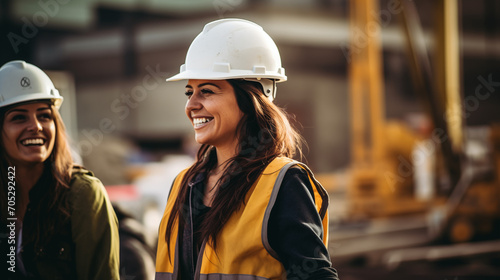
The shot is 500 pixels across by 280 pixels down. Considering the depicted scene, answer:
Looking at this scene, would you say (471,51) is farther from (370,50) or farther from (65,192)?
(65,192)

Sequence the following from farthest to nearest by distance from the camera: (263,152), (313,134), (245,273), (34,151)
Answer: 1. (313,134)
2. (34,151)
3. (263,152)
4. (245,273)

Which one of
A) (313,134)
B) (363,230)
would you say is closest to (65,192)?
(363,230)

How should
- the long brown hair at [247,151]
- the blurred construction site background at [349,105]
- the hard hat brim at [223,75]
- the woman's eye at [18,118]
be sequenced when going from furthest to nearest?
1. the blurred construction site background at [349,105]
2. the woman's eye at [18,118]
3. the hard hat brim at [223,75]
4. the long brown hair at [247,151]

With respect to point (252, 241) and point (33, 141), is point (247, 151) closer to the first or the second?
point (252, 241)

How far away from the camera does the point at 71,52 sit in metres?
21.4

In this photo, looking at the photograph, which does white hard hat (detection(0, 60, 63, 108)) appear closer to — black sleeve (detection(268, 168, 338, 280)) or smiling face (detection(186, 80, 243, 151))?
smiling face (detection(186, 80, 243, 151))

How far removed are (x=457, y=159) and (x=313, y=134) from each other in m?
10.4

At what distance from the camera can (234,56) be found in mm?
2092

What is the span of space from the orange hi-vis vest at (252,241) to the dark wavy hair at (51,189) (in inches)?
28.2

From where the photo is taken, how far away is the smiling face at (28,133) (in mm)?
2338

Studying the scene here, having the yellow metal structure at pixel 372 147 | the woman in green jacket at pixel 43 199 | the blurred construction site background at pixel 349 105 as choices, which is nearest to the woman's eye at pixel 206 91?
the woman in green jacket at pixel 43 199

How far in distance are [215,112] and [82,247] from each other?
78 cm

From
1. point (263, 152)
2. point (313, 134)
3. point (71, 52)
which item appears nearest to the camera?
point (263, 152)

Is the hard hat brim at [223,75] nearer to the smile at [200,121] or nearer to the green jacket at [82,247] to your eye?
the smile at [200,121]
